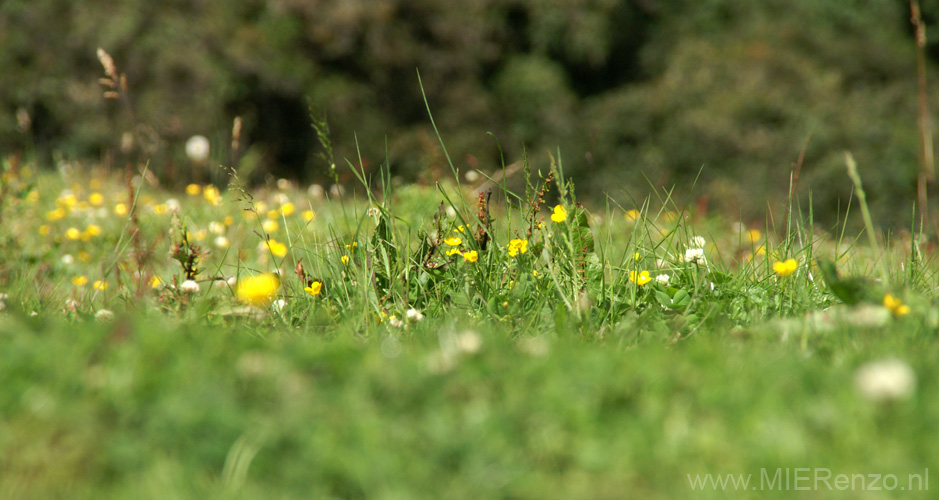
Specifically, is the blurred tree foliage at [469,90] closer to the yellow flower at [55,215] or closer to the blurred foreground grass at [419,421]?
the yellow flower at [55,215]

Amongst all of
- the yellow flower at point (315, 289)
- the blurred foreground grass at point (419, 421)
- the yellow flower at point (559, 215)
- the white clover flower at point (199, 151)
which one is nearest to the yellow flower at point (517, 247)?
the yellow flower at point (559, 215)

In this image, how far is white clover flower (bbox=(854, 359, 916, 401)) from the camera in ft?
4.36

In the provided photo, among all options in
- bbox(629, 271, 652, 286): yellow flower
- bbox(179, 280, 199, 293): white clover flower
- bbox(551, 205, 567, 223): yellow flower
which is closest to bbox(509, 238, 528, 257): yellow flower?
bbox(551, 205, 567, 223): yellow flower

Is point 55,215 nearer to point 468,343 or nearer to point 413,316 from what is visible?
point 413,316

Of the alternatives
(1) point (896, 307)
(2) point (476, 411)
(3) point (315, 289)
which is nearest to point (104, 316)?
(3) point (315, 289)

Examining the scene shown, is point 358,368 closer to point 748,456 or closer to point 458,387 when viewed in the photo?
point 458,387

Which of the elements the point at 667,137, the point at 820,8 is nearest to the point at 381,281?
the point at 667,137

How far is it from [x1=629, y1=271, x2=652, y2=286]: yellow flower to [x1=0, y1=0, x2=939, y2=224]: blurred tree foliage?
31.0 feet

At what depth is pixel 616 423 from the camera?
4.55 ft

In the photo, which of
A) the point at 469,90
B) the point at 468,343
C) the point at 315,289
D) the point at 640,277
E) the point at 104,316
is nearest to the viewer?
the point at 468,343

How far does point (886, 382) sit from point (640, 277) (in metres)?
1.10

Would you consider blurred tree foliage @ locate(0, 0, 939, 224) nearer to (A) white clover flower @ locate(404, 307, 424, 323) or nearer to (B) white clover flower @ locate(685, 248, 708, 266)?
(B) white clover flower @ locate(685, 248, 708, 266)

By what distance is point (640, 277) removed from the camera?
94.8 inches

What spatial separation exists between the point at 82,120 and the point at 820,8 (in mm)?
16699
